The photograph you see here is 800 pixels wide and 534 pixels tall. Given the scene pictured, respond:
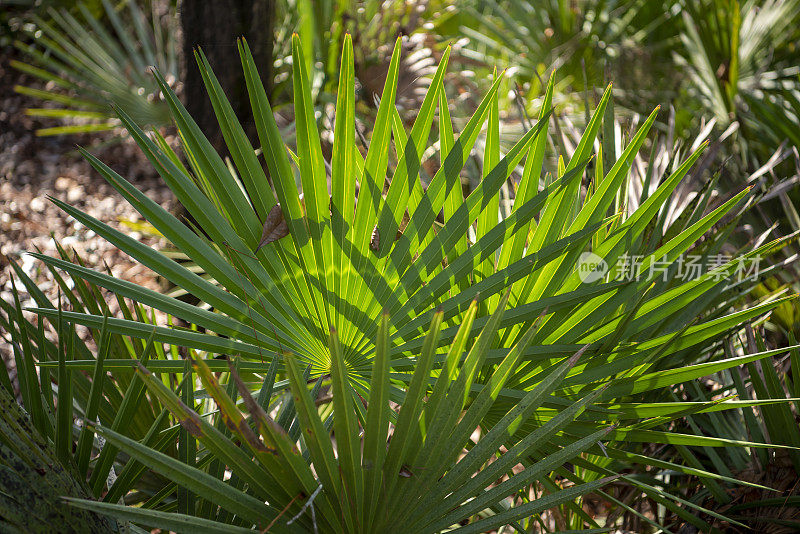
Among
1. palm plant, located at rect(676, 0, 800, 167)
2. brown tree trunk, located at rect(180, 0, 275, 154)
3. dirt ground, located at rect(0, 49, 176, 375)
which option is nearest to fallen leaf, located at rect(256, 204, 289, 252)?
brown tree trunk, located at rect(180, 0, 275, 154)

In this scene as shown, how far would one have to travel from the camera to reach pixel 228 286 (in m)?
0.83

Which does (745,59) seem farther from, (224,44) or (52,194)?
(52,194)

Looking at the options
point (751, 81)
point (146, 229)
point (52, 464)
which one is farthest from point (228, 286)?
point (751, 81)

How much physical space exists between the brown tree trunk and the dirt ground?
25.0 inches

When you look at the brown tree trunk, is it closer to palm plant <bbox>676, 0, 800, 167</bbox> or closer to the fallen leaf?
the fallen leaf

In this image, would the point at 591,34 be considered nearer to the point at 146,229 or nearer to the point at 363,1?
the point at 363,1

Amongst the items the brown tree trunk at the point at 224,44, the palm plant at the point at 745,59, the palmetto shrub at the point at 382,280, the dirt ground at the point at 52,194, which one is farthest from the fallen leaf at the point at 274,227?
the dirt ground at the point at 52,194

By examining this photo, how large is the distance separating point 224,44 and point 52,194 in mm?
1818

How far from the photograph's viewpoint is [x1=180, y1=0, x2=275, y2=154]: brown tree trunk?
1916 millimetres

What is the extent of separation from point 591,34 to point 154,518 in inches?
103

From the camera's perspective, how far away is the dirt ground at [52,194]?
2719 millimetres

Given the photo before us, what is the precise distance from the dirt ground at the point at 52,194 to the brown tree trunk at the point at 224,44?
635mm

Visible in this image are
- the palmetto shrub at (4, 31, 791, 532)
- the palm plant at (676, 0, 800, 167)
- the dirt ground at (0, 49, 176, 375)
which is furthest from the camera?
the dirt ground at (0, 49, 176, 375)

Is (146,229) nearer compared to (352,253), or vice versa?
(352,253)
